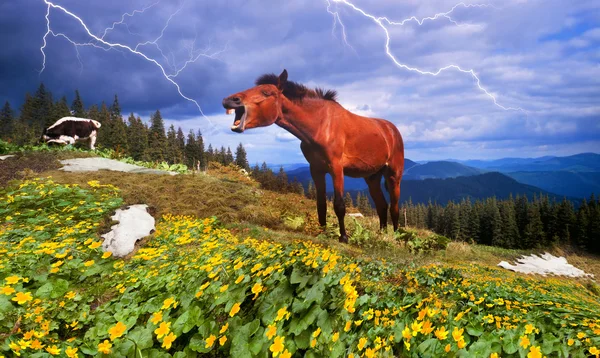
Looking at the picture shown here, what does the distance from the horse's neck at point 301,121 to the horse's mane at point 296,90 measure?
207 mm

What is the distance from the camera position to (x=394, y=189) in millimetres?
10117

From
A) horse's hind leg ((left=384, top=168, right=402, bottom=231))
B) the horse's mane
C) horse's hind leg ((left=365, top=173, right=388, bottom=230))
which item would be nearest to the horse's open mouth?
the horse's mane

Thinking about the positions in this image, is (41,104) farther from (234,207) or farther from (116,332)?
(116,332)

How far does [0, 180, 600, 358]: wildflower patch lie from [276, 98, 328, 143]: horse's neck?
3658 mm

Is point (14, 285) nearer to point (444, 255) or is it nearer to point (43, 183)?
point (43, 183)

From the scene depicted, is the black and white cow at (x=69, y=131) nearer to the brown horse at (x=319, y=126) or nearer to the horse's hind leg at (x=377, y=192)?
the brown horse at (x=319, y=126)

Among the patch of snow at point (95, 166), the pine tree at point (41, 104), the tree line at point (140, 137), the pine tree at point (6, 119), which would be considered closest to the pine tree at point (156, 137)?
the tree line at point (140, 137)

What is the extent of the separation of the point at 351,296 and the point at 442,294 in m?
2.02

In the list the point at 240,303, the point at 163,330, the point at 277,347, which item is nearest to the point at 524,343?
the point at 277,347

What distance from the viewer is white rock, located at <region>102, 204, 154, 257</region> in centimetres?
601

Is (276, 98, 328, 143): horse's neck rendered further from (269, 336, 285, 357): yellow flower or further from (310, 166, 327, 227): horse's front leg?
(269, 336, 285, 357): yellow flower

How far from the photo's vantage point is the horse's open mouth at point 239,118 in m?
7.12

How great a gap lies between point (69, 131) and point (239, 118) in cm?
1634

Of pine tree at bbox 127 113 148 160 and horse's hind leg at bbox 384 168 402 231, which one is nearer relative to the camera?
horse's hind leg at bbox 384 168 402 231
